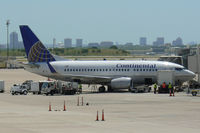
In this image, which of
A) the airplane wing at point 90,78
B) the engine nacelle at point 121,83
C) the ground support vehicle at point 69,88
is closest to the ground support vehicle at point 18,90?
the ground support vehicle at point 69,88

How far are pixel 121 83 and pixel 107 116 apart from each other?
2853 centimetres

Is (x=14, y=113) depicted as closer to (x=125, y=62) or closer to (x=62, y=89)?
(x=62, y=89)

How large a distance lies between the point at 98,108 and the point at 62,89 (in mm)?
19431

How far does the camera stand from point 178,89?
68.1m

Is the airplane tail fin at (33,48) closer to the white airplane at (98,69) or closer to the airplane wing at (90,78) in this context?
the white airplane at (98,69)

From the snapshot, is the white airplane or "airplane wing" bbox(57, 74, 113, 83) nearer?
the white airplane

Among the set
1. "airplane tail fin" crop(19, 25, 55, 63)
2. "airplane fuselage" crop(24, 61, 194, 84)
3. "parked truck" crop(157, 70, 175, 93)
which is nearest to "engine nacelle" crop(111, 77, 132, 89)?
"airplane fuselage" crop(24, 61, 194, 84)

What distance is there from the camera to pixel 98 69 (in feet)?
232

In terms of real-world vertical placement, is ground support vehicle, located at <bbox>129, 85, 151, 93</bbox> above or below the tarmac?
above

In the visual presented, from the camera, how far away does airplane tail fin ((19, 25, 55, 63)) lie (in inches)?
2847

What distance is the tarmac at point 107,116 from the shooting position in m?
32.5

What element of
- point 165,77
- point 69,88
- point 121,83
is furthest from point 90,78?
point 165,77

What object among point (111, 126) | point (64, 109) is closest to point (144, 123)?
point (111, 126)

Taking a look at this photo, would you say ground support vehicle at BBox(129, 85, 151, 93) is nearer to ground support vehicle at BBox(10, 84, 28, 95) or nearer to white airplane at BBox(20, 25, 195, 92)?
white airplane at BBox(20, 25, 195, 92)
